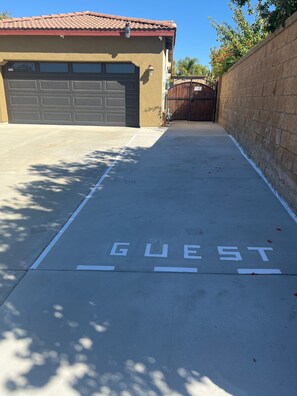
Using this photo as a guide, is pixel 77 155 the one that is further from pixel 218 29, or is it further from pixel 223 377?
pixel 218 29

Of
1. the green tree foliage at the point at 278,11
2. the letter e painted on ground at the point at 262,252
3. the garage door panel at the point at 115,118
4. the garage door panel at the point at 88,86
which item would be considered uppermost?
the green tree foliage at the point at 278,11

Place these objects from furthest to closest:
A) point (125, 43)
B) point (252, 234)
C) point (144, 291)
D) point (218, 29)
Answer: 1. point (218, 29)
2. point (125, 43)
3. point (252, 234)
4. point (144, 291)

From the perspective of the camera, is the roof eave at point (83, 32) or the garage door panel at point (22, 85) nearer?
the roof eave at point (83, 32)

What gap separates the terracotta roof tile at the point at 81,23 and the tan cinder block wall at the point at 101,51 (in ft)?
1.45

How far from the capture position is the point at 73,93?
47.9 feet

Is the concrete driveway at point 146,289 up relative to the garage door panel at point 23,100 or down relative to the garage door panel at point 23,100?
down

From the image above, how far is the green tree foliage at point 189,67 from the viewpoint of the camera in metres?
44.6

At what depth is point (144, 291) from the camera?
2.78m

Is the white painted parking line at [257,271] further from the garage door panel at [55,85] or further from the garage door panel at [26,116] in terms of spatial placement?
the garage door panel at [26,116]

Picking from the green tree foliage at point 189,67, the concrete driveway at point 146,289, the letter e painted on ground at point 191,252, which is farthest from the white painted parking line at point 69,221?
the green tree foliage at point 189,67

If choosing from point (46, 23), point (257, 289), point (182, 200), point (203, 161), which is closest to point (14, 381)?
point (257, 289)

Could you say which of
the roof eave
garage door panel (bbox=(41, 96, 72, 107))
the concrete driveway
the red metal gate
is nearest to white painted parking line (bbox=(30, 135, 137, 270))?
the concrete driveway

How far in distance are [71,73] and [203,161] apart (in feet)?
31.1

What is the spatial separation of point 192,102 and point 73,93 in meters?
7.24
